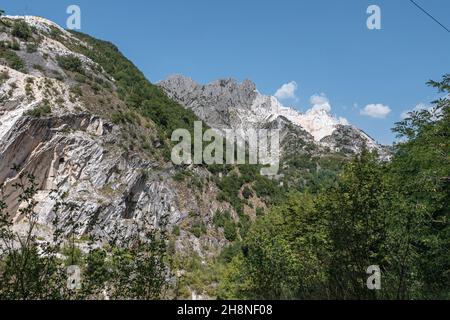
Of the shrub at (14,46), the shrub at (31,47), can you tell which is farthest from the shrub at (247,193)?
the shrub at (14,46)

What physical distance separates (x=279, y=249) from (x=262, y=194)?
1749 inches

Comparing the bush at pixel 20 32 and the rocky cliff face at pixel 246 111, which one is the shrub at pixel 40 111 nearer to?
the bush at pixel 20 32

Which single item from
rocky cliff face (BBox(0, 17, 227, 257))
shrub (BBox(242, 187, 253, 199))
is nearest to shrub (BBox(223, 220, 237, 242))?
rocky cliff face (BBox(0, 17, 227, 257))

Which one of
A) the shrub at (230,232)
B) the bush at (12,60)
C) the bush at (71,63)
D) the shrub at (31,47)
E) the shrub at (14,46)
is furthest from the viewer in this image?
the bush at (71,63)

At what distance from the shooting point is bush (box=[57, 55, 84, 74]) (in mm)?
39688

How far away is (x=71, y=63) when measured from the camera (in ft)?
133

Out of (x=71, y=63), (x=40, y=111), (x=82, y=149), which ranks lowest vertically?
(x=82, y=149)

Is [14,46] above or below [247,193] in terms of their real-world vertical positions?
above

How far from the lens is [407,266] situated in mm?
6609

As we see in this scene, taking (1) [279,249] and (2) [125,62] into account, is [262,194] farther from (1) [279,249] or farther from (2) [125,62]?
(1) [279,249]

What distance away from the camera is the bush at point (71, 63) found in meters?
39.7

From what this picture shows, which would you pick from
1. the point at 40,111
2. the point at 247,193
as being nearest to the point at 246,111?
the point at 247,193

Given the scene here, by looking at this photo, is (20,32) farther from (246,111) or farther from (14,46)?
(246,111)
